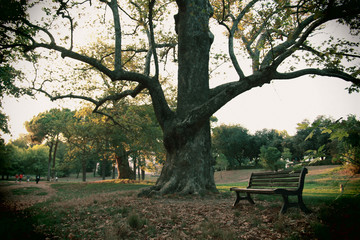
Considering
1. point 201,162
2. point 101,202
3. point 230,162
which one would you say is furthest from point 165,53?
point 230,162

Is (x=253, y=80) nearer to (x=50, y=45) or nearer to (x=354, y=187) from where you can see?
(x=354, y=187)

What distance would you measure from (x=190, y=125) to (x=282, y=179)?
14.4 ft

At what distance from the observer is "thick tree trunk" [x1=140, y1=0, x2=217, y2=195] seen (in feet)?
31.1

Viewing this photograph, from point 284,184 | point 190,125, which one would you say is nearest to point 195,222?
point 284,184

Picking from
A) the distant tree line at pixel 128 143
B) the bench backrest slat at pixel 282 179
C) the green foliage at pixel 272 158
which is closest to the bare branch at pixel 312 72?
the distant tree line at pixel 128 143

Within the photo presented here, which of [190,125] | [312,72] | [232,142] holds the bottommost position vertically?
[190,125]

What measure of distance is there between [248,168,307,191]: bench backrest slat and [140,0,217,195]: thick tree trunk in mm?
2925

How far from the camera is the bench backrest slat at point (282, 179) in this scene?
5.41m

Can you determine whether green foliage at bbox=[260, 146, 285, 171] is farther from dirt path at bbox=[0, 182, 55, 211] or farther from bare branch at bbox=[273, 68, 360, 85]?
dirt path at bbox=[0, 182, 55, 211]

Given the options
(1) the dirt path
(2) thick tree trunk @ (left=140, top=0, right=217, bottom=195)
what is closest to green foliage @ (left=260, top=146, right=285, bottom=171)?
(2) thick tree trunk @ (left=140, top=0, right=217, bottom=195)

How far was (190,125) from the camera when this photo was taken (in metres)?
9.48

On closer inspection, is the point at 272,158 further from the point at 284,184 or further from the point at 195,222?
the point at 195,222

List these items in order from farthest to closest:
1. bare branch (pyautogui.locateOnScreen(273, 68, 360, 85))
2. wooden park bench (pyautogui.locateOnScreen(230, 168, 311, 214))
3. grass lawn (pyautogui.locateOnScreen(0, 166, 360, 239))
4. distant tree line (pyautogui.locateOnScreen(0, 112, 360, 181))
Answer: bare branch (pyautogui.locateOnScreen(273, 68, 360, 85)), wooden park bench (pyautogui.locateOnScreen(230, 168, 311, 214)), grass lawn (pyautogui.locateOnScreen(0, 166, 360, 239)), distant tree line (pyautogui.locateOnScreen(0, 112, 360, 181))

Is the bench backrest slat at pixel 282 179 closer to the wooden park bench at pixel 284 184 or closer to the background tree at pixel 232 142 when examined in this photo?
→ the wooden park bench at pixel 284 184
